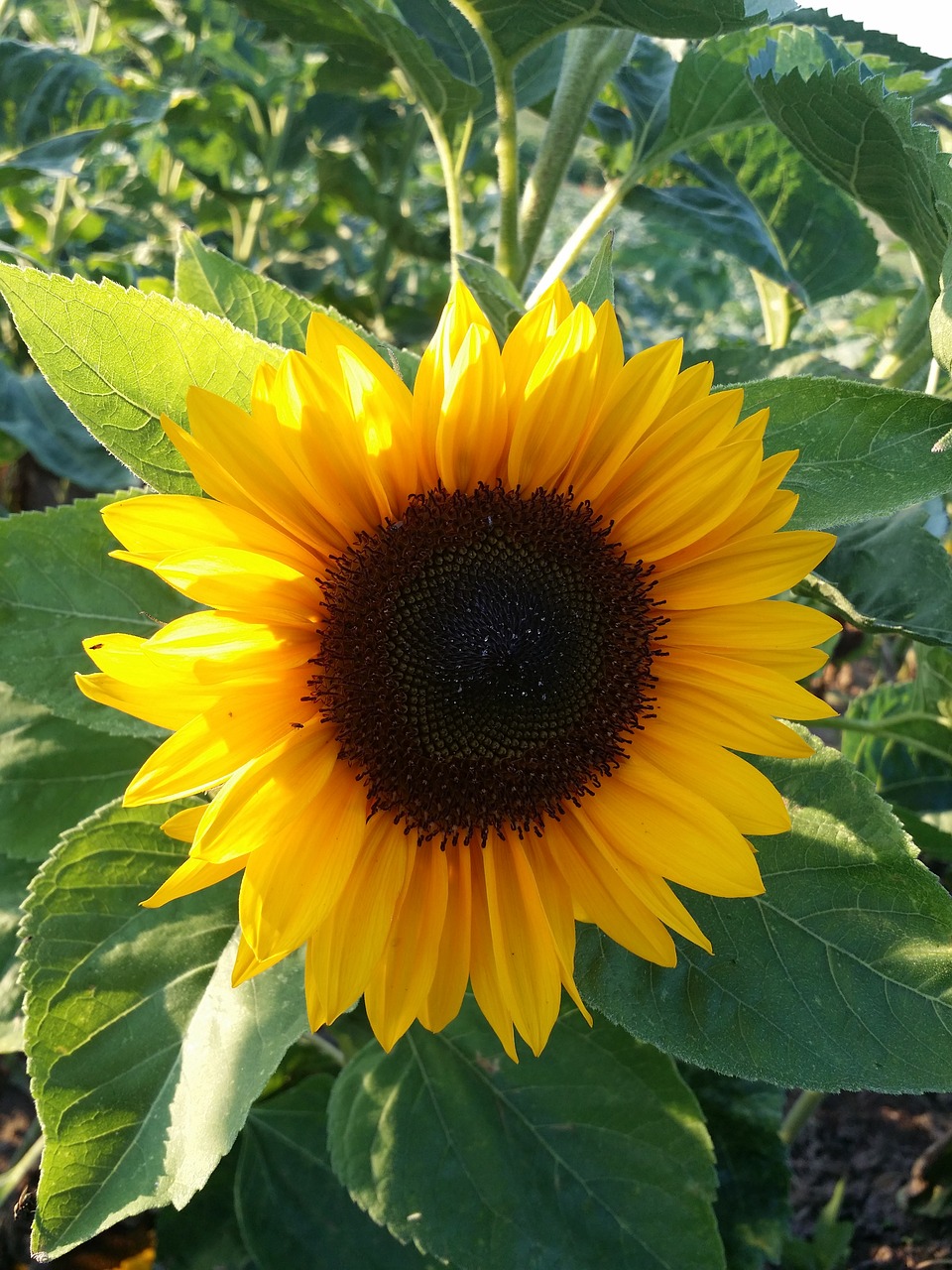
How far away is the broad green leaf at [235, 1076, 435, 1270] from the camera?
1654 mm

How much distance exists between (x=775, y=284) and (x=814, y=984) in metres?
1.32

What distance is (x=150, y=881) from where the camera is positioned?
127 cm

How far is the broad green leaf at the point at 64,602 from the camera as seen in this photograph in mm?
1334

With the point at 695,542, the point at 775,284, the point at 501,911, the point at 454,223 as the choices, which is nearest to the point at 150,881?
the point at 501,911

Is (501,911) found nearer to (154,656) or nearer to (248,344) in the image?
(154,656)

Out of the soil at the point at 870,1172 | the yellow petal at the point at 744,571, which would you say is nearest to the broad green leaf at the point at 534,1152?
the yellow petal at the point at 744,571

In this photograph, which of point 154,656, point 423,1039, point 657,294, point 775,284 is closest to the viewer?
point 154,656

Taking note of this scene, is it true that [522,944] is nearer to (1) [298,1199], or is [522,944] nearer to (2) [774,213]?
(1) [298,1199]

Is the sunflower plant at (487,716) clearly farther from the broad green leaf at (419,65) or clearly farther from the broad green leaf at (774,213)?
the broad green leaf at (774,213)

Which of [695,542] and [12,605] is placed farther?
[12,605]

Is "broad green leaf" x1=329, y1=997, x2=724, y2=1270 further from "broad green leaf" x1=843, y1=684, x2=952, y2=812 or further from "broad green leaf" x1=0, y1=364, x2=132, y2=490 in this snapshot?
"broad green leaf" x1=0, y1=364, x2=132, y2=490

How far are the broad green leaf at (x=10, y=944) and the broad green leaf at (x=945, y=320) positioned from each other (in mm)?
1329

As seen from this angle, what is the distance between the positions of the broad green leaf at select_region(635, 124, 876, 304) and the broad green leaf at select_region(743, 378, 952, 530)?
0.94 m

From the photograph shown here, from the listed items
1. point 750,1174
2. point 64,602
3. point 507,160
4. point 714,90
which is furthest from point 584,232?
point 750,1174
